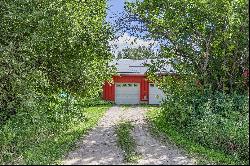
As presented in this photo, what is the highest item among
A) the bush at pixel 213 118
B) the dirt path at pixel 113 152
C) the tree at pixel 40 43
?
the tree at pixel 40 43

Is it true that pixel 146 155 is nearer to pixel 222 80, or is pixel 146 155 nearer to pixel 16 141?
pixel 16 141

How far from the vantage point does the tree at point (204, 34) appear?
63.6 ft

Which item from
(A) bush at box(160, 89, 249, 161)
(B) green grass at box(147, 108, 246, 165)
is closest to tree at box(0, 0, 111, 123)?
(A) bush at box(160, 89, 249, 161)

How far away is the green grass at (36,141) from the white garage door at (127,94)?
22.7 metres

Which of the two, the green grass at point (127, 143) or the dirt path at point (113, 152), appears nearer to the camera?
the dirt path at point (113, 152)

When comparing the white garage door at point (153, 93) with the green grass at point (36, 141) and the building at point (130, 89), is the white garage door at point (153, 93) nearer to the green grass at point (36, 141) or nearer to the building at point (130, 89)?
the building at point (130, 89)

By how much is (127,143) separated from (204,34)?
6.66 metres

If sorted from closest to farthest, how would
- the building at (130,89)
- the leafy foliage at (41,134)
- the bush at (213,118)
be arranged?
1. the leafy foliage at (41,134)
2. the bush at (213,118)
3. the building at (130,89)

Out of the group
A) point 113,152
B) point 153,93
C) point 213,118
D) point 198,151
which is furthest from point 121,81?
point 113,152

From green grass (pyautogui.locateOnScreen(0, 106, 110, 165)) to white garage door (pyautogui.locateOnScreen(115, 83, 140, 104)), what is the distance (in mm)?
22730

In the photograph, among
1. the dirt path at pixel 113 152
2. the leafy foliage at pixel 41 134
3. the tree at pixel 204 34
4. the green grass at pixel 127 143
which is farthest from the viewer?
the tree at pixel 204 34

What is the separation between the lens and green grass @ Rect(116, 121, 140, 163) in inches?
549

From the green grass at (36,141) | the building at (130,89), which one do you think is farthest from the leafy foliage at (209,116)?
the building at (130,89)

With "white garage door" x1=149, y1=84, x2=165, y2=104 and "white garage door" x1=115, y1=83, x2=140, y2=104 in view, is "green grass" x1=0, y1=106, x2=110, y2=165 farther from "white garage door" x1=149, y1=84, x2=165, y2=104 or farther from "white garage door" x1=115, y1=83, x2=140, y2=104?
"white garage door" x1=115, y1=83, x2=140, y2=104
